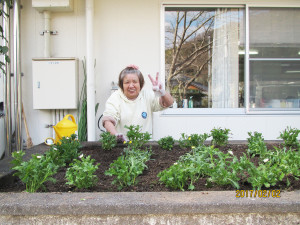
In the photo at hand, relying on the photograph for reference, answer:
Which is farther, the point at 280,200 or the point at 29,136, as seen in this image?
the point at 29,136

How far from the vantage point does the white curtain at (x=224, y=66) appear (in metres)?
5.27

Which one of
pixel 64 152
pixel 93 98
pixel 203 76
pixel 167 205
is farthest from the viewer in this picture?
pixel 203 76

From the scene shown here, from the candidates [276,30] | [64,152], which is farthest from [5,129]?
[276,30]

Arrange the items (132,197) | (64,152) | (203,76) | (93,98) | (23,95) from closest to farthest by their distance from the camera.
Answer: (132,197) < (64,152) < (93,98) < (23,95) < (203,76)

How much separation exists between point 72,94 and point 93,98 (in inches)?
14.4

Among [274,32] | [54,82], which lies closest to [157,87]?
[54,82]

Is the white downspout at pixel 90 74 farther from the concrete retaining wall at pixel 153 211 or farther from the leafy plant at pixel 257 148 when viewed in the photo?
the concrete retaining wall at pixel 153 211

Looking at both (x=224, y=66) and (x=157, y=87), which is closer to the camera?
(x=157, y=87)

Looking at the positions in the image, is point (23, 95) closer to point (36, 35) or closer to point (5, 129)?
point (5, 129)

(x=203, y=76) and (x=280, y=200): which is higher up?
(x=203, y=76)

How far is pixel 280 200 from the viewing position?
1.47 m

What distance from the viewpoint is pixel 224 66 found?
17.4 ft

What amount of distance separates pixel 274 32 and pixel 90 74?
10.6ft

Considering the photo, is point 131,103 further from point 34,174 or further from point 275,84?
point 275,84
